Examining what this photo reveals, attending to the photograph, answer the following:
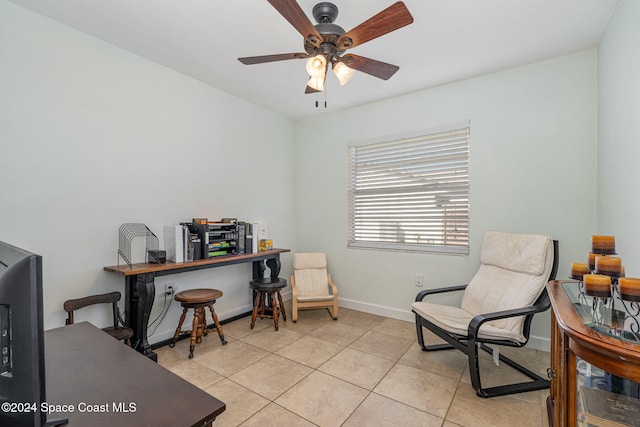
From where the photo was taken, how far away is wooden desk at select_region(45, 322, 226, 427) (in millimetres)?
743

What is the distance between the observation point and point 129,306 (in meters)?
2.40

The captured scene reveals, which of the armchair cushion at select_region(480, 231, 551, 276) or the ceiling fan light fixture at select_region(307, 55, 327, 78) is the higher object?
the ceiling fan light fixture at select_region(307, 55, 327, 78)

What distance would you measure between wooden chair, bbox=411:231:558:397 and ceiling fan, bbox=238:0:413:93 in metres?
1.83

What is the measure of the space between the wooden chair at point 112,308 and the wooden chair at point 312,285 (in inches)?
64.1

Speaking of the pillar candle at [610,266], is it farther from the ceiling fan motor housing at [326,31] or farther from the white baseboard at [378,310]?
the white baseboard at [378,310]

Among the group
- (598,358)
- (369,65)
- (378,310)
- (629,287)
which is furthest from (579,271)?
(378,310)

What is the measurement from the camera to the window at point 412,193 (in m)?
3.12

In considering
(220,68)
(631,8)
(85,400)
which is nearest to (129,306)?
(85,400)

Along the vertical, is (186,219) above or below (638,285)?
above

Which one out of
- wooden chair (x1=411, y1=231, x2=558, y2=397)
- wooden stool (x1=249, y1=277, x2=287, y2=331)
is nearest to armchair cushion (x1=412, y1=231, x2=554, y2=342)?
wooden chair (x1=411, y1=231, x2=558, y2=397)

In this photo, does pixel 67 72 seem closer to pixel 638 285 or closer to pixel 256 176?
pixel 256 176

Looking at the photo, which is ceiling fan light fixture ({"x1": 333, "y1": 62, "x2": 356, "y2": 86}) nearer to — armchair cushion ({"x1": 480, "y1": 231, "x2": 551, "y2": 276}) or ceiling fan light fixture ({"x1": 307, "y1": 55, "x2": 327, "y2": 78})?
ceiling fan light fixture ({"x1": 307, "y1": 55, "x2": 327, "y2": 78})

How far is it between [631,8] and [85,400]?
3095 millimetres

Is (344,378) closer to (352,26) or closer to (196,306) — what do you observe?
(196,306)
